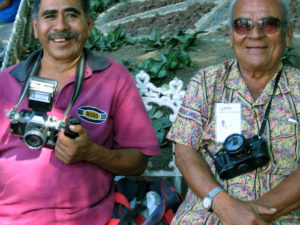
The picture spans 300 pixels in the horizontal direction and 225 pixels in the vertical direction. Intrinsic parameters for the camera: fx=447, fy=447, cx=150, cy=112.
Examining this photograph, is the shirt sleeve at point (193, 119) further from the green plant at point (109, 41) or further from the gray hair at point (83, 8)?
the green plant at point (109, 41)

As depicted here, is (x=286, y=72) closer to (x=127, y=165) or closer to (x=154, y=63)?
(x=127, y=165)

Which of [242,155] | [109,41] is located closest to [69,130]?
[242,155]

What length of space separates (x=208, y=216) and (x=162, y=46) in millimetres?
3100

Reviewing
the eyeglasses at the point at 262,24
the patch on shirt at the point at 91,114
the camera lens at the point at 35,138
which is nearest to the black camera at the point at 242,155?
the eyeglasses at the point at 262,24

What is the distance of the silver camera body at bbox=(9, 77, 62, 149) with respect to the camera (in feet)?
7.60

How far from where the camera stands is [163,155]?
3.81 m

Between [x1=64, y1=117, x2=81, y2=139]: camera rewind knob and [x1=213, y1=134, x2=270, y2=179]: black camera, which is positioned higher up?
[x1=64, y1=117, x2=81, y2=139]: camera rewind knob

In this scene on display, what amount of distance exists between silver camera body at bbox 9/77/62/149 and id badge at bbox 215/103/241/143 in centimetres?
92

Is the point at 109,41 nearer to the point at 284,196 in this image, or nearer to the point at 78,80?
the point at 78,80

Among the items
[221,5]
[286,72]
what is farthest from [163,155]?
[221,5]

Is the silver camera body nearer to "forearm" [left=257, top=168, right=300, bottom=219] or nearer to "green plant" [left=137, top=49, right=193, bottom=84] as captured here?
"forearm" [left=257, top=168, right=300, bottom=219]

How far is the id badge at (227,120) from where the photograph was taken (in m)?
2.58

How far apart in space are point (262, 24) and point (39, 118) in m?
1.34

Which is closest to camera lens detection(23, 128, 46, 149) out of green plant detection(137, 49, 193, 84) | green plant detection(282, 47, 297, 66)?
green plant detection(137, 49, 193, 84)
